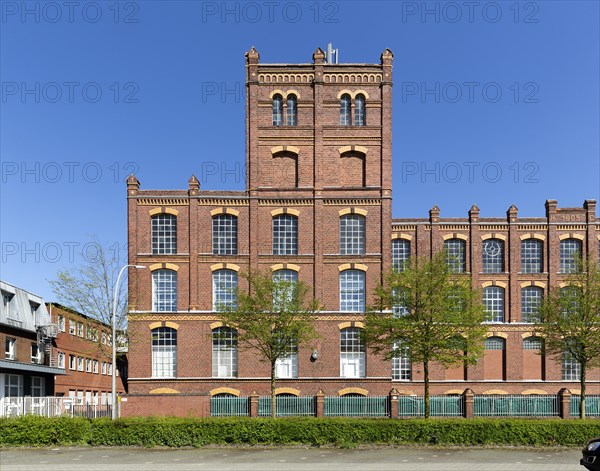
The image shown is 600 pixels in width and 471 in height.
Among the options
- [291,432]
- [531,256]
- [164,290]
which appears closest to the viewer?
[291,432]

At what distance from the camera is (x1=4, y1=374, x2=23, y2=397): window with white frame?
134 feet

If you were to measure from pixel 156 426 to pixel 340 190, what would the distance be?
71.3 ft

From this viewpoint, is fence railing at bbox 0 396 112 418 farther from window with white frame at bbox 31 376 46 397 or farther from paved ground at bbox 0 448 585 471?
paved ground at bbox 0 448 585 471

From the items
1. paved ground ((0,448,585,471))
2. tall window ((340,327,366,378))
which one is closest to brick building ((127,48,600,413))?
tall window ((340,327,366,378))

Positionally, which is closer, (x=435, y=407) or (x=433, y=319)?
(x=433, y=319)

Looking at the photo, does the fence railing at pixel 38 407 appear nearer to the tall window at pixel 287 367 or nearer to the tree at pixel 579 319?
the tall window at pixel 287 367

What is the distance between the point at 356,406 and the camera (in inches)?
1506

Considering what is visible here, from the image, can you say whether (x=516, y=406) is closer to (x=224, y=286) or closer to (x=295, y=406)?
(x=295, y=406)

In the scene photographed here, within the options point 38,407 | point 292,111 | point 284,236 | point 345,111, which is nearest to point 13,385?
point 38,407

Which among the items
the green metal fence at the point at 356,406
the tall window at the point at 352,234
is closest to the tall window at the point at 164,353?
the green metal fence at the point at 356,406

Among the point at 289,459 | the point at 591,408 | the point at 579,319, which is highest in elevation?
the point at 579,319

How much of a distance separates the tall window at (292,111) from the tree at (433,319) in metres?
14.0

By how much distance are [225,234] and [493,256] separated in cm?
2046

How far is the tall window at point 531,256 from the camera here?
48.8m
